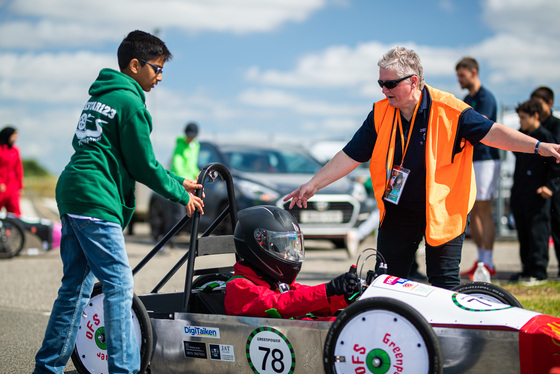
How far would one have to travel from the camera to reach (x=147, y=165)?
3.31 meters

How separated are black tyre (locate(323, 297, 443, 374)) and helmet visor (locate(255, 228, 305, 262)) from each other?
59 cm

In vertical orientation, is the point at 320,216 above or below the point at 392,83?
below

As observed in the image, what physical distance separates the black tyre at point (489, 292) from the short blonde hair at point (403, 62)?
1.21 m

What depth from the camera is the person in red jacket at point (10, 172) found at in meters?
10.2

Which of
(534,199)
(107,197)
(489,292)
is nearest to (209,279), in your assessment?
(107,197)

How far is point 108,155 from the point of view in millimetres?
3303

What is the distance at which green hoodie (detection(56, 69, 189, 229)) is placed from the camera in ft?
10.7

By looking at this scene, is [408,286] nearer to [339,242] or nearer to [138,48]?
[138,48]

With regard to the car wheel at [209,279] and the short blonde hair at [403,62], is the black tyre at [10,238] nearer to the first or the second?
the car wheel at [209,279]

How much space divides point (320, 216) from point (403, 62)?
610cm

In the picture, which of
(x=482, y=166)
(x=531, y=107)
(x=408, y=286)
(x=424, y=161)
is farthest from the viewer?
(x=482, y=166)

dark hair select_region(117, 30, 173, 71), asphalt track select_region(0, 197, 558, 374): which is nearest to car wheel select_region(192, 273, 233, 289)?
asphalt track select_region(0, 197, 558, 374)

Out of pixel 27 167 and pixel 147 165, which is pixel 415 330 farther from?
pixel 27 167

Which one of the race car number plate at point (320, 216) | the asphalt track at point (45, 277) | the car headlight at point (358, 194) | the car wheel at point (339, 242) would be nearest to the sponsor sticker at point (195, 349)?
the asphalt track at point (45, 277)
